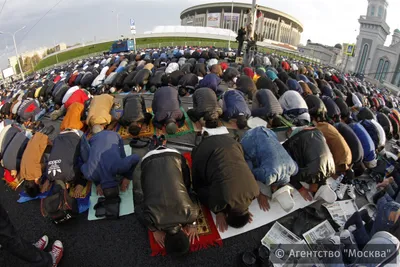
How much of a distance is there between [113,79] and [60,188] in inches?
330

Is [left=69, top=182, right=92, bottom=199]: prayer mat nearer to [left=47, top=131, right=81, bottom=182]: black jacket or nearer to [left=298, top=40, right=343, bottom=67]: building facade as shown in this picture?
[left=47, top=131, right=81, bottom=182]: black jacket

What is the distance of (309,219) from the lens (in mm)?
3994

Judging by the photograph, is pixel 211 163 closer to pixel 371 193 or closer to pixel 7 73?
pixel 371 193

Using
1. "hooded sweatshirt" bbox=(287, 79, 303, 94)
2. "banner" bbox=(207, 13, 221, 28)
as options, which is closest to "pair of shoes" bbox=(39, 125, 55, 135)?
"hooded sweatshirt" bbox=(287, 79, 303, 94)

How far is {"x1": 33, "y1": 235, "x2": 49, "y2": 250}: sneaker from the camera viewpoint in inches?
141

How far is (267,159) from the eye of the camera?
4.06m

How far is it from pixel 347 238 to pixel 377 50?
49507 millimetres

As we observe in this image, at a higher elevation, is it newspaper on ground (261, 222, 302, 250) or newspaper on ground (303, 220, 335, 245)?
newspaper on ground (303, 220, 335, 245)

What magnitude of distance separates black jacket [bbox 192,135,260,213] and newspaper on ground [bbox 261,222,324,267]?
784 mm

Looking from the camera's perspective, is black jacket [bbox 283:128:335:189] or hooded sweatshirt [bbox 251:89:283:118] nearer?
black jacket [bbox 283:128:335:189]

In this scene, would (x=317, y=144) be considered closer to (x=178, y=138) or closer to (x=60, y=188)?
(x=178, y=138)

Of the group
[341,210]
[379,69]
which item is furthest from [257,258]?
[379,69]

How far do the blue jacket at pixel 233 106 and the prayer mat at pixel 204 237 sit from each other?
3467 millimetres

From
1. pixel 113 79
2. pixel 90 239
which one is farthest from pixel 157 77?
pixel 90 239
